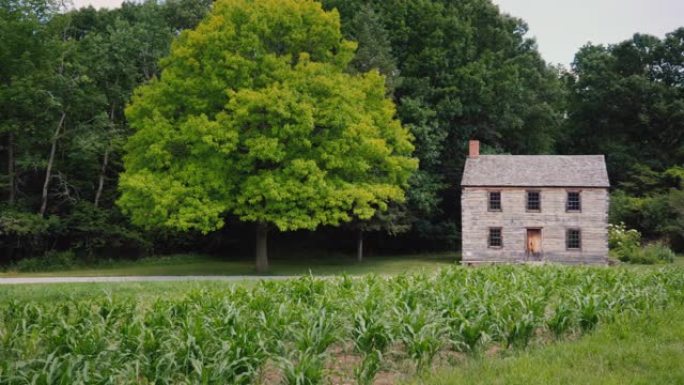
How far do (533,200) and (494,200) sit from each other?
2.07 m

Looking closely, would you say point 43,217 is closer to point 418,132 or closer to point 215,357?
point 418,132

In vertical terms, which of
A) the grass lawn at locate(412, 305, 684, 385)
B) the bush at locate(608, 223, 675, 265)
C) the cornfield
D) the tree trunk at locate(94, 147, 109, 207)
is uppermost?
the tree trunk at locate(94, 147, 109, 207)

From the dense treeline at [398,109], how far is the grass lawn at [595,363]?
80.3ft

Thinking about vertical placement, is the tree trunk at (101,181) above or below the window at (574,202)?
above

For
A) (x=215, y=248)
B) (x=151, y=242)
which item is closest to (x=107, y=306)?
(x=151, y=242)

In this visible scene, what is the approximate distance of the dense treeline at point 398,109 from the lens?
33344mm

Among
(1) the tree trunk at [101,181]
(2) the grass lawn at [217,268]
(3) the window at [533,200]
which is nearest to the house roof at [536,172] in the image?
(3) the window at [533,200]

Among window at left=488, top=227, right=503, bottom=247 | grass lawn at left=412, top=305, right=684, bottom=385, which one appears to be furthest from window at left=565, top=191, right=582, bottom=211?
grass lawn at left=412, top=305, right=684, bottom=385

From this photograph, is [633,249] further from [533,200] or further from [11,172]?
[11,172]

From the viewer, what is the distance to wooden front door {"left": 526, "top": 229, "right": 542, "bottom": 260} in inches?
1284

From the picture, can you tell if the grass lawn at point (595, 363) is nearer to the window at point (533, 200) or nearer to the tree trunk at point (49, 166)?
the window at point (533, 200)

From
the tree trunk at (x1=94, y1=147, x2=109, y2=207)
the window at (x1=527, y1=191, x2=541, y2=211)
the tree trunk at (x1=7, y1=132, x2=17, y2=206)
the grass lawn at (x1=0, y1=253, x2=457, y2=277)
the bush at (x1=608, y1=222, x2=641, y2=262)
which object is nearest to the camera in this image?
the grass lawn at (x1=0, y1=253, x2=457, y2=277)

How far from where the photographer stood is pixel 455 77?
39281 mm

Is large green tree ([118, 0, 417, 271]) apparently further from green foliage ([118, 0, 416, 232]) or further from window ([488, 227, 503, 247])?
window ([488, 227, 503, 247])
